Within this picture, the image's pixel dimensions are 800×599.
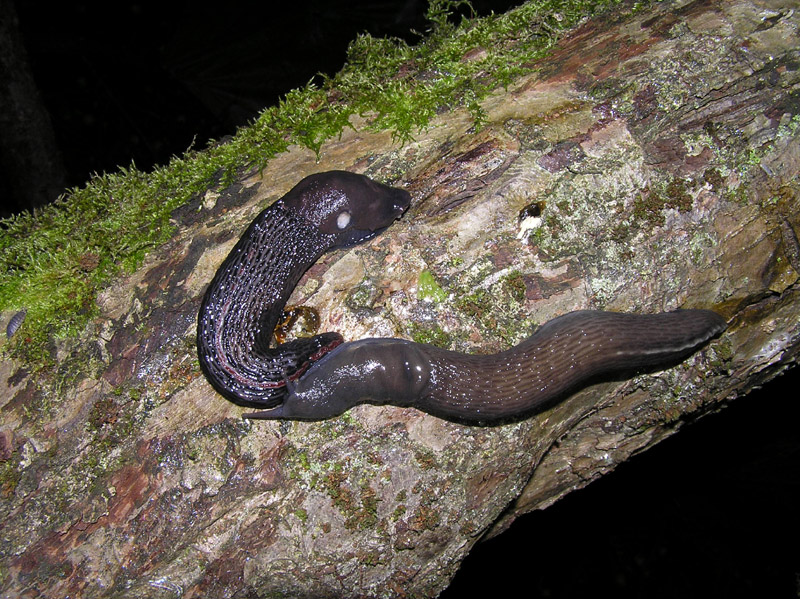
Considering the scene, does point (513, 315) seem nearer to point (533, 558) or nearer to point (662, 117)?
point (662, 117)

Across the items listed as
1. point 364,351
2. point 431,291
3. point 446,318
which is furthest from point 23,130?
point 446,318

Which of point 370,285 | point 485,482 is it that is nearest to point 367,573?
point 485,482

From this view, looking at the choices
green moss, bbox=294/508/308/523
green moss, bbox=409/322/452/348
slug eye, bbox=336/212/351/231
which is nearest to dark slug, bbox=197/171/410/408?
slug eye, bbox=336/212/351/231

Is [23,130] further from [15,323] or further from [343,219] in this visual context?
[343,219]

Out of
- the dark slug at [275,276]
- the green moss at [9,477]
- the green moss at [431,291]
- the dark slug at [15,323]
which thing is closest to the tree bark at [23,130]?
the dark slug at [15,323]

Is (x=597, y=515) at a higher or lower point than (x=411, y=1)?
lower

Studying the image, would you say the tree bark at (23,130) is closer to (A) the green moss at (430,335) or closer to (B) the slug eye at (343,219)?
(B) the slug eye at (343,219)

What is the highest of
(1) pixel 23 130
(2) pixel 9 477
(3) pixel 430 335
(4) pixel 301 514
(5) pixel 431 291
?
(1) pixel 23 130
